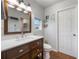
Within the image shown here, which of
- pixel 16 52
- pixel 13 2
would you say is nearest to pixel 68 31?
pixel 13 2

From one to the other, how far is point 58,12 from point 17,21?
2143 mm

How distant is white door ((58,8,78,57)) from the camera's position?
3146mm

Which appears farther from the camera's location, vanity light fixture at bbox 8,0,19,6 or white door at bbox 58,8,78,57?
white door at bbox 58,8,78,57

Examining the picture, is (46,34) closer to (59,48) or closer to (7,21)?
(59,48)

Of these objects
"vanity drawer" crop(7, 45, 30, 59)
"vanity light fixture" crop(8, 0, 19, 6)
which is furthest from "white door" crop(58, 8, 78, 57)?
"vanity drawer" crop(7, 45, 30, 59)

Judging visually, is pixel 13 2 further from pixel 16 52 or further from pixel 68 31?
pixel 68 31

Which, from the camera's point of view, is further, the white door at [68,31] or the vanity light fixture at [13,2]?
the white door at [68,31]

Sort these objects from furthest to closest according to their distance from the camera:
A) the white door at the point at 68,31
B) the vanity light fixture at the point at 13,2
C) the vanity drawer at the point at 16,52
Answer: the white door at the point at 68,31 → the vanity light fixture at the point at 13,2 → the vanity drawer at the point at 16,52

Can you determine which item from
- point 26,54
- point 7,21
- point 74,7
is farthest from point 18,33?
point 74,7

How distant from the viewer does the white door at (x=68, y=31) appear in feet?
10.3

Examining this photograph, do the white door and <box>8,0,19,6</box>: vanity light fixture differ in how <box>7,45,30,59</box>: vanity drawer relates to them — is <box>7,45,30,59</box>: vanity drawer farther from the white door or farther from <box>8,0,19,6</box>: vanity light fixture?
the white door

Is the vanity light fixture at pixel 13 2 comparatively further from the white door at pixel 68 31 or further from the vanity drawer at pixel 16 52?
the white door at pixel 68 31

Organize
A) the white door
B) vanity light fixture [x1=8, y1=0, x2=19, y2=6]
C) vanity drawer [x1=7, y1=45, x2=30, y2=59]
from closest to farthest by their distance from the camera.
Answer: vanity drawer [x1=7, y1=45, x2=30, y2=59], vanity light fixture [x1=8, y1=0, x2=19, y2=6], the white door

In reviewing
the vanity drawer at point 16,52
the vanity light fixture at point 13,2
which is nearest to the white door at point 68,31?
the vanity light fixture at point 13,2
